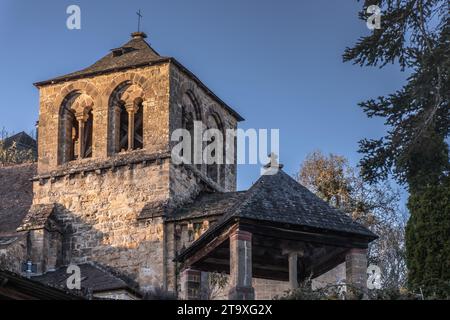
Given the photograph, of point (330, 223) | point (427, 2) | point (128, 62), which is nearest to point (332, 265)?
A: point (330, 223)

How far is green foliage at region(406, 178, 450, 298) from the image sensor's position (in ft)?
70.9

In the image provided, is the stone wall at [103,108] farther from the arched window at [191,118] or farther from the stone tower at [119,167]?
the arched window at [191,118]

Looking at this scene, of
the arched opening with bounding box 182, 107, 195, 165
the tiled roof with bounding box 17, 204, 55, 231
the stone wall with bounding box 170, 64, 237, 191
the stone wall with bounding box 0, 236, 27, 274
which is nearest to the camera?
the stone wall with bounding box 0, 236, 27, 274

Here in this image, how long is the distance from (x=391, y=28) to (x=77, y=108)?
13.0 meters

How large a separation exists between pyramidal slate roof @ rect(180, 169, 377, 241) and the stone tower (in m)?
10.1

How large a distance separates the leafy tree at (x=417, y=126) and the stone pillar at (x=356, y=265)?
1.79 m

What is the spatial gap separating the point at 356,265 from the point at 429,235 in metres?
2.67

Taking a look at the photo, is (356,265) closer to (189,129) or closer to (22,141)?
(189,129)

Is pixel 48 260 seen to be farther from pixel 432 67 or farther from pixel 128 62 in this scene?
pixel 432 67

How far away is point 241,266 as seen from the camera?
19.2m

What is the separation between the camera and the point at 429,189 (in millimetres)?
22641

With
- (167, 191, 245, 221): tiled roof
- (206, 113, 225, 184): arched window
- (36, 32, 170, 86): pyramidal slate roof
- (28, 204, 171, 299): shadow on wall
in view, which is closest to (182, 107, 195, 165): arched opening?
(206, 113, 225, 184): arched window

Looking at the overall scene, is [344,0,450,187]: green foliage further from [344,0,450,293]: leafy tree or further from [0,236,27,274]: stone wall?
[0,236,27,274]: stone wall

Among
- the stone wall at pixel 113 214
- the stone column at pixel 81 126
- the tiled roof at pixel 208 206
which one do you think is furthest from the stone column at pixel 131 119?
the tiled roof at pixel 208 206
